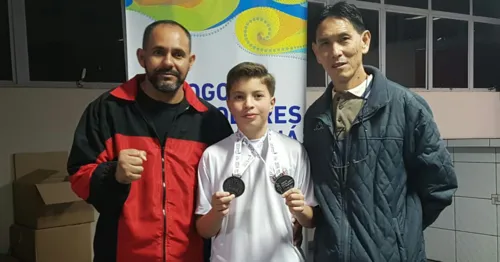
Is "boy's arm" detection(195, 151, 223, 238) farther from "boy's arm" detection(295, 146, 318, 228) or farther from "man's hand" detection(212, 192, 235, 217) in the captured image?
"boy's arm" detection(295, 146, 318, 228)

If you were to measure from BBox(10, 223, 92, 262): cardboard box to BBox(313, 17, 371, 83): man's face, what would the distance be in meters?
2.66

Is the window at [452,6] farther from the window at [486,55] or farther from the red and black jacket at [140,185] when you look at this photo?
the red and black jacket at [140,185]

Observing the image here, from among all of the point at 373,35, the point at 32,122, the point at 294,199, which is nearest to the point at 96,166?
the point at 294,199

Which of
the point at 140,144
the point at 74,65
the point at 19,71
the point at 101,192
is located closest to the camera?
the point at 101,192

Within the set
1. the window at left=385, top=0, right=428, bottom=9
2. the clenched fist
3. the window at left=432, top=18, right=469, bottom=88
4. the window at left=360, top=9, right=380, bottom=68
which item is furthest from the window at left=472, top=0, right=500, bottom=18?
the clenched fist

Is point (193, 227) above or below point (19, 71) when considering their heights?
below

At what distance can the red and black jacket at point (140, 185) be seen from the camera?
147 cm

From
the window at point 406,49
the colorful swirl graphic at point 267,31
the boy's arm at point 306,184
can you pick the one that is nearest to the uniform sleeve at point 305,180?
the boy's arm at point 306,184

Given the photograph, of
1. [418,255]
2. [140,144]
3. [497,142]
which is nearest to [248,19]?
[140,144]

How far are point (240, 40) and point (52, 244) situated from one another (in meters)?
2.26

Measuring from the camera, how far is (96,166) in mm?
1431

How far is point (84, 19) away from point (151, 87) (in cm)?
271

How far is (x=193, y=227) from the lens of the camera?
151 cm

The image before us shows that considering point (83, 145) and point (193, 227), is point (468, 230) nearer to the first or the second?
point (193, 227)
